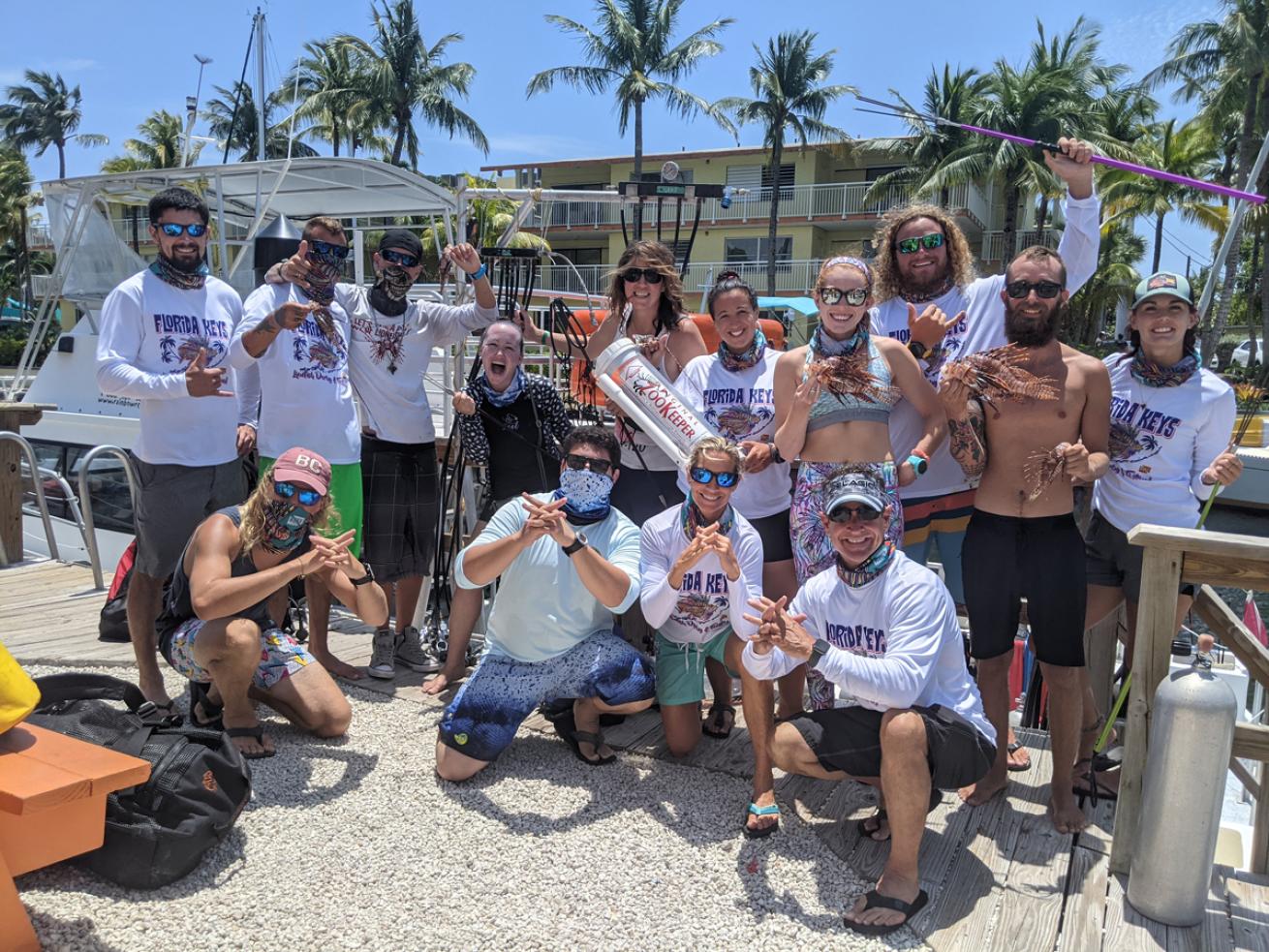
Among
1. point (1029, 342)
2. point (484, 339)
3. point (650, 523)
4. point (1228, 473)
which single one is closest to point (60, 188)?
point (484, 339)

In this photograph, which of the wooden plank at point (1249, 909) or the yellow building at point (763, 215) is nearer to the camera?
the wooden plank at point (1249, 909)

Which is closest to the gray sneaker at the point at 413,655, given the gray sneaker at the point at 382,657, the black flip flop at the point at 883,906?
the gray sneaker at the point at 382,657

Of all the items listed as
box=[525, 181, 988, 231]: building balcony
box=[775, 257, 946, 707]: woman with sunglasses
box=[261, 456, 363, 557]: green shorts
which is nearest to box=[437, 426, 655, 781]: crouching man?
box=[775, 257, 946, 707]: woman with sunglasses

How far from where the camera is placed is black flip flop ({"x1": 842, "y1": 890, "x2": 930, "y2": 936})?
2.71 metres

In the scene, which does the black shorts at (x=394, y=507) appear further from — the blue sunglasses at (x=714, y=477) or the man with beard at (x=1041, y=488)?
the man with beard at (x=1041, y=488)

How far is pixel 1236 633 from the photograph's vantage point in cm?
331

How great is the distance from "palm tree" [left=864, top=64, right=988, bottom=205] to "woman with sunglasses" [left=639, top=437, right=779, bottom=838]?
94.1 ft

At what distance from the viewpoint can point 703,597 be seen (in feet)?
12.0

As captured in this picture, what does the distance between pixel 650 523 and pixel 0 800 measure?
2.25m

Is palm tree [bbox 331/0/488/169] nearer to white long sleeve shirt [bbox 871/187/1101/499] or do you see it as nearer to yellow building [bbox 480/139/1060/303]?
yellow building [bbox 480/139/1060/303]

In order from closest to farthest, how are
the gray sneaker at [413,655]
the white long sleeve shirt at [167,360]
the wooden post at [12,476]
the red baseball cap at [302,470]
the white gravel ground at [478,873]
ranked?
1. the white gravel ground at [478,873]
2. the red baseball cap at [302,470]
3. the white long sleeve shirt at [167,360]
4. the gray sneaker at [413,655]
5. the wooden post at [12,476]

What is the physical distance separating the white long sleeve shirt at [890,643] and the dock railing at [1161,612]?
0.45m

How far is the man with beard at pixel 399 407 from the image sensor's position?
4.67m

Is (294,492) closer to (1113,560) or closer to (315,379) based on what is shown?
(315,379)
